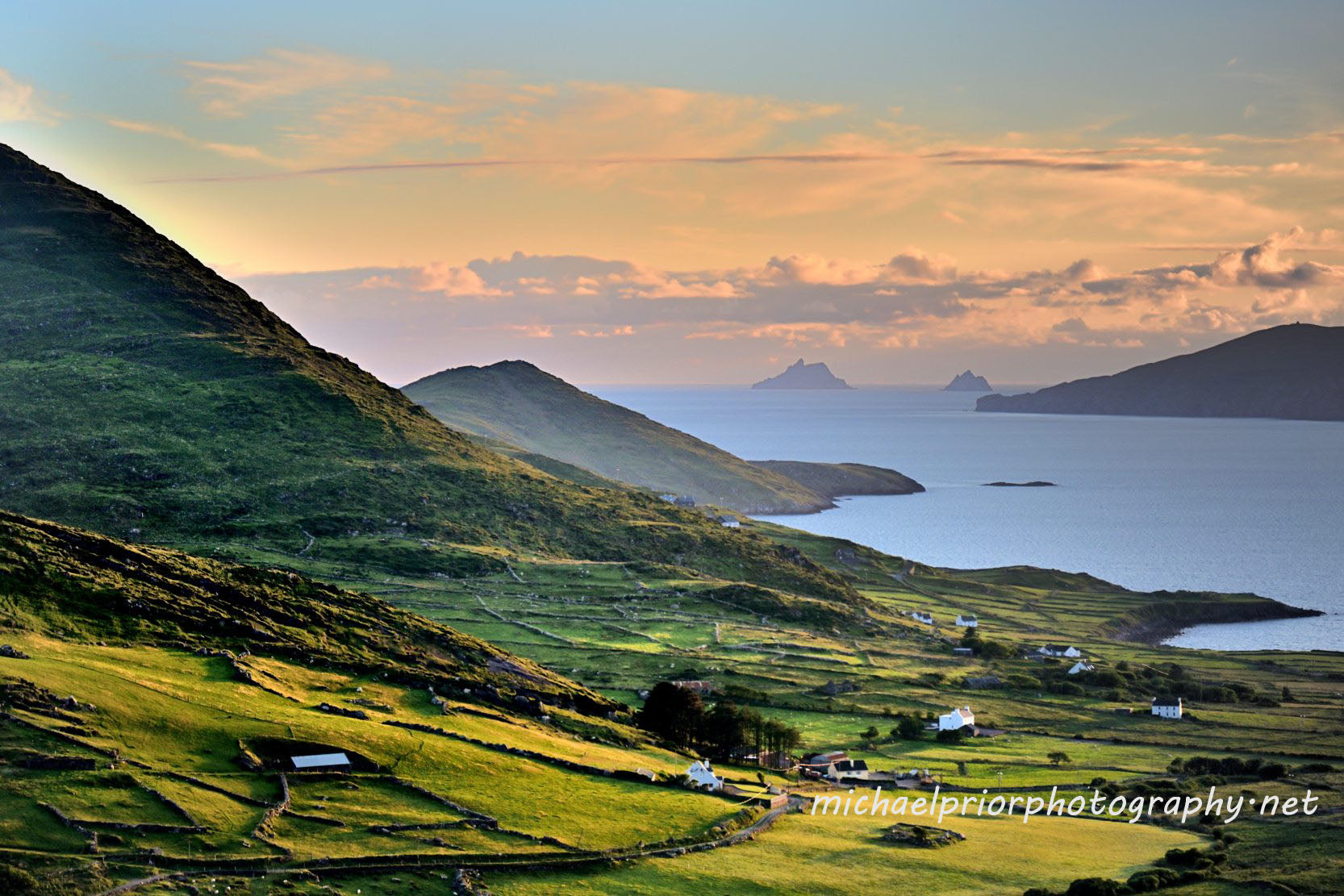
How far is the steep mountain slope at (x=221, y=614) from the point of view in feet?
281

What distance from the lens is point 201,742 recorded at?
66562mm

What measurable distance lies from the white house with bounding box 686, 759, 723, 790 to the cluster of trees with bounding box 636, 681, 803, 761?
556 inches

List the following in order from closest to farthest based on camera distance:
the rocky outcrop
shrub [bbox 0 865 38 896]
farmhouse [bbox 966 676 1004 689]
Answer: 1. shrub [bbox 0 865 38 896]
2. the rocky outcrop
3. farmhouse [bbox 966 676 1004 689]

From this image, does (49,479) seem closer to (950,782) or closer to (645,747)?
(645,747)

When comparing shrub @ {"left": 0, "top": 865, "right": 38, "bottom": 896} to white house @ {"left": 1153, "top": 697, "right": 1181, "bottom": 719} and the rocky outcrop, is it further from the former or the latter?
white house @ {"left": 1153, "top": 697, "right": 1181, "bottom": 719}

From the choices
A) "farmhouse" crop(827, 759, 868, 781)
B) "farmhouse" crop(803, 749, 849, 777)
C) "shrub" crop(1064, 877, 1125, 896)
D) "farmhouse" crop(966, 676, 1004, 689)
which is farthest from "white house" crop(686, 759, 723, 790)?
"farmhouse" crop(966, 676, 1004, 689)

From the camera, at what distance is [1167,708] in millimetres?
131625

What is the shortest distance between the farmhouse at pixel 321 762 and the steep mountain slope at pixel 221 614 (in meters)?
23.5

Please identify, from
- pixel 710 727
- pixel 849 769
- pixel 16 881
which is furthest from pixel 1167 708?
pixel 16 881

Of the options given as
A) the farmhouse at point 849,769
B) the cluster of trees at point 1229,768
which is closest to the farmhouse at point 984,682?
the cluster of trees at point 1229,768

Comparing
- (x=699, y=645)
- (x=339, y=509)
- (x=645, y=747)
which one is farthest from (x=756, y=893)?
(x=339, y=509)

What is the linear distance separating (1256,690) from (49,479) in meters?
170

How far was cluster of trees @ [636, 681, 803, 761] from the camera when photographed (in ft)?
322

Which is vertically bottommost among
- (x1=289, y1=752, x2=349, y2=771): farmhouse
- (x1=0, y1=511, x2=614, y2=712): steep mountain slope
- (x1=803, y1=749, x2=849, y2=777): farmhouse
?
(x1=289, y1=752, x2=349, y2=771): farmhouse
